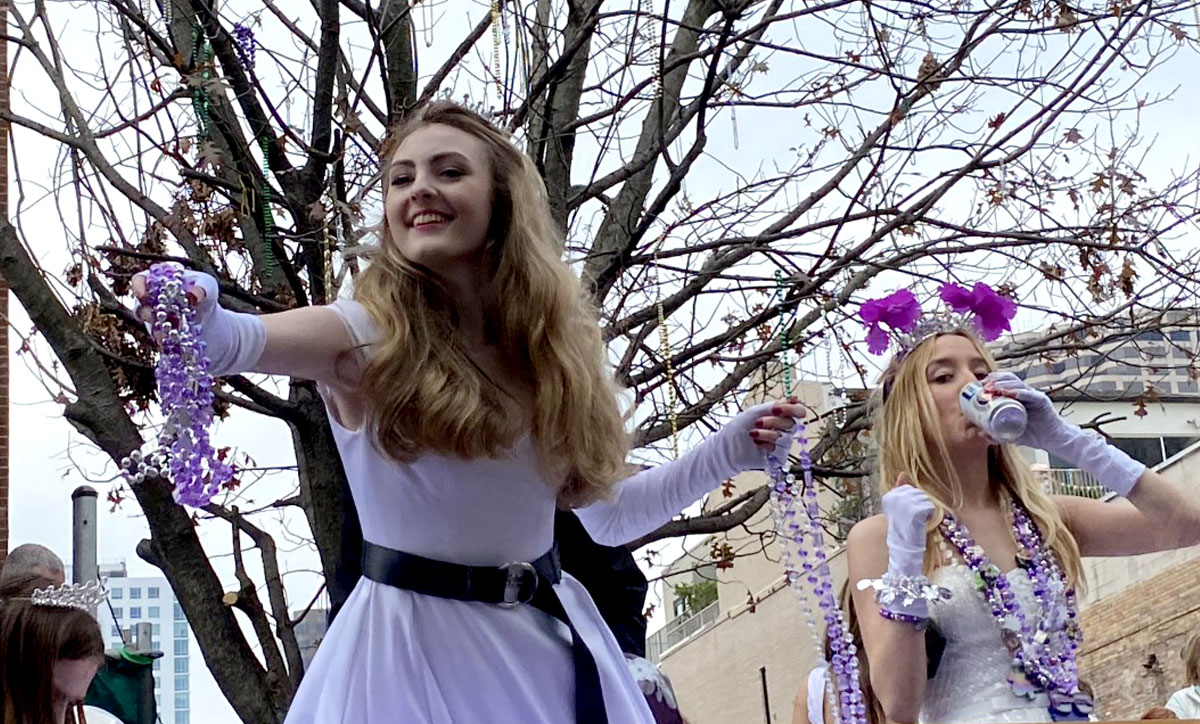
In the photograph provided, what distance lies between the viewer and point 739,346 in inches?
212

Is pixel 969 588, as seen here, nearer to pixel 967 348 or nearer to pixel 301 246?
pixel 967 348

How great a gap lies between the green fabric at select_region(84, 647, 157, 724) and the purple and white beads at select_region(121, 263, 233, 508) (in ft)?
9.51

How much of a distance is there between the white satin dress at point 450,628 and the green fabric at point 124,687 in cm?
277

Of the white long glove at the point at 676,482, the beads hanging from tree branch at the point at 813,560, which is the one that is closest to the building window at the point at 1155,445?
the beads hanging from tree branch at the point at 813,560

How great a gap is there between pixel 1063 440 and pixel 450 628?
1.37 metres

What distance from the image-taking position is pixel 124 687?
4770 mm

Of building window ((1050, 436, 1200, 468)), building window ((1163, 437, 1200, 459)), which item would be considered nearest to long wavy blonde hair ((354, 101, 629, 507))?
building window ((1050, 436, 1200, 468))

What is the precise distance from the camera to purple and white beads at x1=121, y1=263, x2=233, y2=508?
74.9 inches

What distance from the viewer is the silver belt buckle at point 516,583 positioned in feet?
7.36

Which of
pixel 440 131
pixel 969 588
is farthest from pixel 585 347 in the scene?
pixel 969 588

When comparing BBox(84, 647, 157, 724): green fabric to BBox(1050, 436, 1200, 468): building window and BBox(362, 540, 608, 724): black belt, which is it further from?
BBox(1050, 436, 1200, 468): building window

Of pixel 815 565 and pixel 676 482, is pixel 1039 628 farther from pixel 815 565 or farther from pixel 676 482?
pixel 676 482

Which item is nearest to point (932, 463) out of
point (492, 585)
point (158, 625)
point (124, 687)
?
point (492, 585)

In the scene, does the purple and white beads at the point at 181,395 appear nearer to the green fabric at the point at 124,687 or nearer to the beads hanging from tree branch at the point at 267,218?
the beads hanging from tree branch at the point at 267,218
